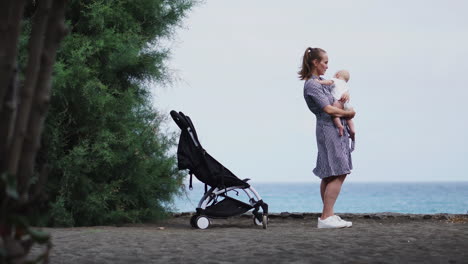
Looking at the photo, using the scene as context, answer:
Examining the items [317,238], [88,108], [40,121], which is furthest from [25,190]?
[88,108]

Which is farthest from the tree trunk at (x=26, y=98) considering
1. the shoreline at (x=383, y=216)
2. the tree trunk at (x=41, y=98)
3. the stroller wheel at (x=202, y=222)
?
the shoreline at (x=383, y=216)

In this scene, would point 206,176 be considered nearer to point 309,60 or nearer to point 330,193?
point 330,193

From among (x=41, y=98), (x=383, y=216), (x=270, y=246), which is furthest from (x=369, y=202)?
(x=41, y=98)

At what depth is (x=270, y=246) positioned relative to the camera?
5.25m

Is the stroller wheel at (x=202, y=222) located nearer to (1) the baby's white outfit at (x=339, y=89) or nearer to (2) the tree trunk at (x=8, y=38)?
(1) the baby's white outfit at (x=339, y=89)

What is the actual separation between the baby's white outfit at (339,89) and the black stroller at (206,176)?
134 centimetres

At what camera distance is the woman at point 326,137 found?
7.11 metres

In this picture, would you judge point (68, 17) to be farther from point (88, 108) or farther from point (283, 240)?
point (283, 240)

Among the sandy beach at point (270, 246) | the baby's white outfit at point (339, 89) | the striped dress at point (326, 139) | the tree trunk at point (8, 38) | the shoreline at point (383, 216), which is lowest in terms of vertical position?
the sandy beach at point (270, 246)

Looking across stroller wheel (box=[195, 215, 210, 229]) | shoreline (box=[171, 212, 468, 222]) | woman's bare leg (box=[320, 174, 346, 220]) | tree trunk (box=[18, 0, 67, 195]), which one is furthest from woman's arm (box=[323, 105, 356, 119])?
tree trunk (box=[18, 0, 67, 195])

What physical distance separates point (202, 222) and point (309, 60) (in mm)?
2114

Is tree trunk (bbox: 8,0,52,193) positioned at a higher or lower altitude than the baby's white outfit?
lower

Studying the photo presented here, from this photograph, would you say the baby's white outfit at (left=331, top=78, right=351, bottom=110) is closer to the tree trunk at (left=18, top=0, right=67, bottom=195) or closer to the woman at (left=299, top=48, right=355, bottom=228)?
the woman at (left=299, top=48, right=355, bottom=228)

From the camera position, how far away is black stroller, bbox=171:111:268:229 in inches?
288
